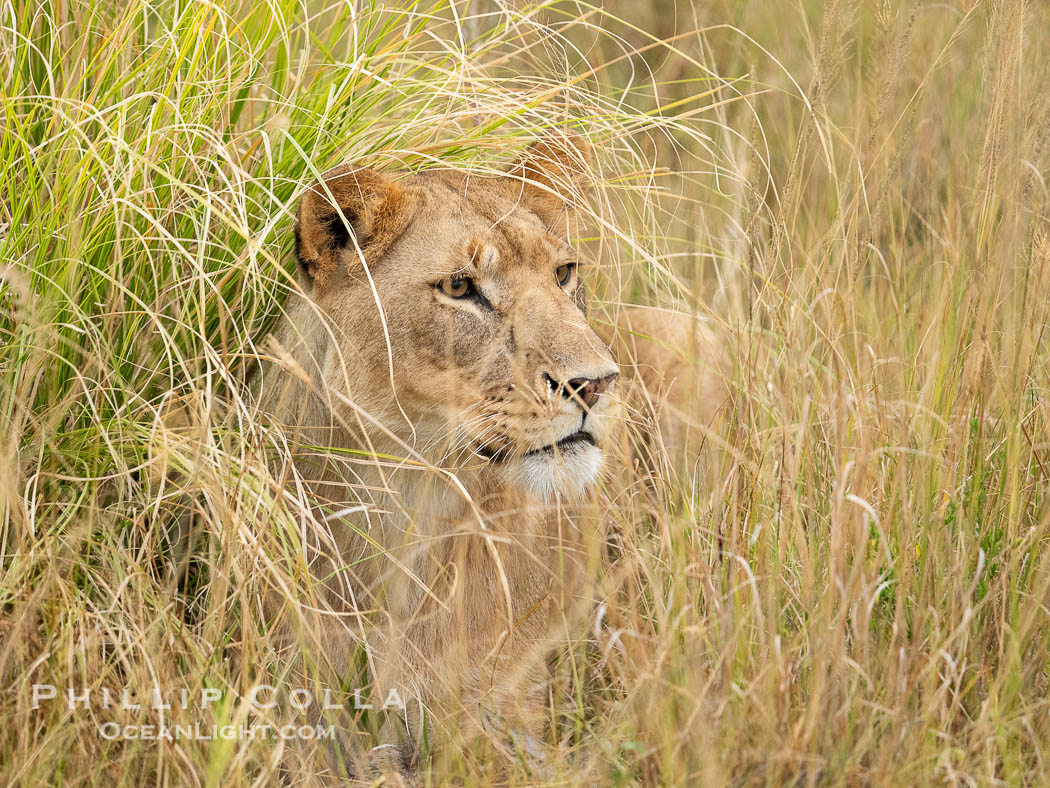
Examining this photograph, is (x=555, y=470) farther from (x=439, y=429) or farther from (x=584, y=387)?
(x=439, y=429)

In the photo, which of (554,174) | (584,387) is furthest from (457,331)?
(554,174)

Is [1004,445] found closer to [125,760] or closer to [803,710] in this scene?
[803,710]

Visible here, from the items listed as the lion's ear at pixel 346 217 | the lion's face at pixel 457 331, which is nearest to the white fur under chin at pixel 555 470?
the lion's face at pixel 457 331

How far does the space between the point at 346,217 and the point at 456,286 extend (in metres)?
0.32

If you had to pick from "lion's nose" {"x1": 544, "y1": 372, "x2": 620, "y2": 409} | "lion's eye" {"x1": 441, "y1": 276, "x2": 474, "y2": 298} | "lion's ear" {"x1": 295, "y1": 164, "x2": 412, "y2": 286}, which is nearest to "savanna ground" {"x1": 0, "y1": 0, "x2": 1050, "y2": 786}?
"lion's ear" {"x1": 295, "y1": 164, "x2": 412, "y2": 286}

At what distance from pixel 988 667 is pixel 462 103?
213 centimetres

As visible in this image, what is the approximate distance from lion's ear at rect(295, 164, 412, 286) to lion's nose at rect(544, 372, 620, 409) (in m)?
0.60

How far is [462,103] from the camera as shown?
3562mm

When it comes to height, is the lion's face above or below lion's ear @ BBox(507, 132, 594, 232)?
below

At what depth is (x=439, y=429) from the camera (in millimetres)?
2965

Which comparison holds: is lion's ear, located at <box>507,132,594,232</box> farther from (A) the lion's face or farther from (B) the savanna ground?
(A) the lion's face

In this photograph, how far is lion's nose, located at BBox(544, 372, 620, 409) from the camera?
2.71m

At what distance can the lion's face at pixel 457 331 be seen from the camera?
2.78 m

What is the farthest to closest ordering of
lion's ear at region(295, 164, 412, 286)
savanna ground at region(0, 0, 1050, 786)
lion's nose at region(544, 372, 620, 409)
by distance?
lion's ear at region(295, 164, 412, 286) < lion's nose at region(544, 372, 620, 409) < savanna ground at region(0, 0, 1050, 786)
